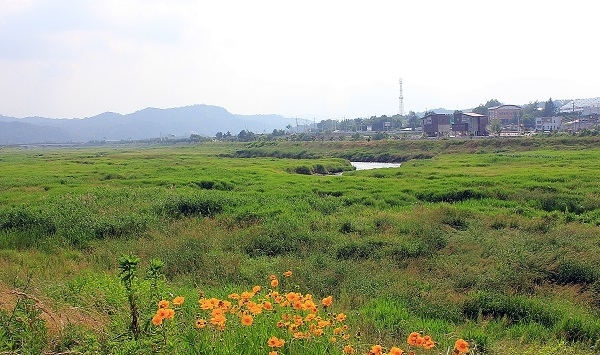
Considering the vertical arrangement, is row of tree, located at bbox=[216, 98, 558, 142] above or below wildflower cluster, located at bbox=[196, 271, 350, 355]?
above

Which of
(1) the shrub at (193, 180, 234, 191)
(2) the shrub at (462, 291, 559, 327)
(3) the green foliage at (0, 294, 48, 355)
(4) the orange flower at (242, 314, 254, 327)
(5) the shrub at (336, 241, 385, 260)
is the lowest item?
(2) the shrub at (462, 291, 559, 327)

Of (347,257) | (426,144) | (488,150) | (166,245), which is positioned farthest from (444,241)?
(426,144)

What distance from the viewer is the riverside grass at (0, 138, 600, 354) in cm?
733

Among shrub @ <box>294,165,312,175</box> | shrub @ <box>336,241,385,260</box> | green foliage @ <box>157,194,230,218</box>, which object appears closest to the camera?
shrub @ <box>336,241,385,260</box>

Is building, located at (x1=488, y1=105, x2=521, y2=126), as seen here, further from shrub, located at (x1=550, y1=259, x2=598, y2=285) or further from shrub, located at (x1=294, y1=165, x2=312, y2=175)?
shrub, located at (x1=550, y1=259, x2=598, y2=285)

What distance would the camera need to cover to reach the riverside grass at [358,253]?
24.1ft

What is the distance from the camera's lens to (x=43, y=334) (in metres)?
5.41

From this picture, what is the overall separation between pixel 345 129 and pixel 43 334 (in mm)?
155251

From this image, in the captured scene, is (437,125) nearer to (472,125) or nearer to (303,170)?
(472,125)

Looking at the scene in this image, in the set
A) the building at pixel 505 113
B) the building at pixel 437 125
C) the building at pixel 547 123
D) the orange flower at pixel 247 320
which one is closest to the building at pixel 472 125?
the building at pixel 437 125

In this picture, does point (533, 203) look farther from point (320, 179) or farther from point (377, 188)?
point (320, 179)

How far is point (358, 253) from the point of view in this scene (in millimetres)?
12367

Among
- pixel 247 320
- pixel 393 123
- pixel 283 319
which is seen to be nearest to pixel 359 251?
pixel 283 319

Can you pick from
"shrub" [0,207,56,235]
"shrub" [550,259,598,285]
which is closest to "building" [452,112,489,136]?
"shrub" [550,259,598,285]
